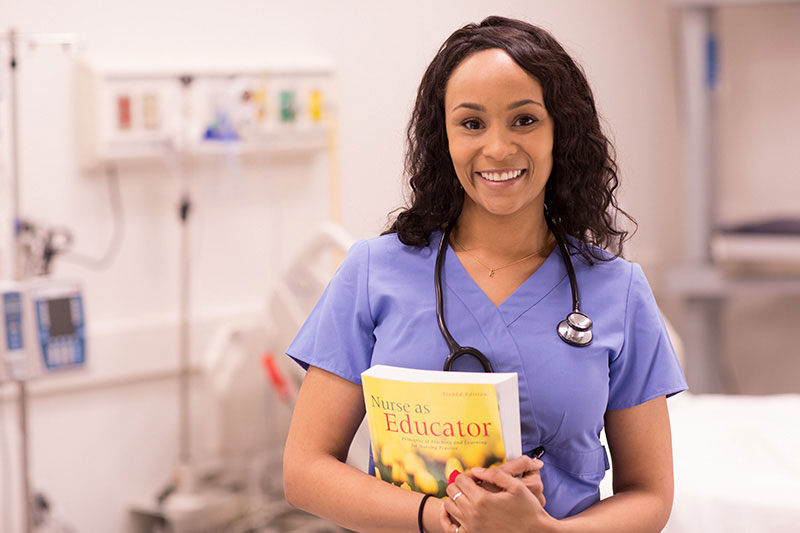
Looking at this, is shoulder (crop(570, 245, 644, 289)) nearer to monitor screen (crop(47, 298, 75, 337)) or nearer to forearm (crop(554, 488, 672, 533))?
forearm (crop(554, 488, 672, 533))

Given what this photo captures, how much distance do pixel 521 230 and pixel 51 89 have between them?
5.87 ft

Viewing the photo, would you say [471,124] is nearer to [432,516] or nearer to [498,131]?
[498,131]

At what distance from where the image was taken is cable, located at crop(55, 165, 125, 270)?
8.73ft

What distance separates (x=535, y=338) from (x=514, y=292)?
2.7 inches

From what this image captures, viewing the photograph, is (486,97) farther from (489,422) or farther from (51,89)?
(51,89)

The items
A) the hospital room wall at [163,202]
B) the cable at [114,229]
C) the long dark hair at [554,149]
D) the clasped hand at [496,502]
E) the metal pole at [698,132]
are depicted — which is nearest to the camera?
the clasped hand at [496,502]

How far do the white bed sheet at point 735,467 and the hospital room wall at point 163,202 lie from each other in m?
0.65

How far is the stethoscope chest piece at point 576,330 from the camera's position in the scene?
1096 millimetres

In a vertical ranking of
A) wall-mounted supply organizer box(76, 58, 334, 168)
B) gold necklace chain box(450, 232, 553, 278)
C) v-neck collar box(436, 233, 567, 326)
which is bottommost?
v-neck collar box(436, 233, 567, 326)

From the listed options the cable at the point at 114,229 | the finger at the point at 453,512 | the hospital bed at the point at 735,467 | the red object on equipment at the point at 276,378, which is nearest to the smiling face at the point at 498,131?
the finger at the point at 453,512

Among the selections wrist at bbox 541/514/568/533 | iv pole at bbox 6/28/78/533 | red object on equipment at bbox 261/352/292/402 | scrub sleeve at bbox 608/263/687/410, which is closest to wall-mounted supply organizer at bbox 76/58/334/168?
iv pole at bbox 6/28/78/533

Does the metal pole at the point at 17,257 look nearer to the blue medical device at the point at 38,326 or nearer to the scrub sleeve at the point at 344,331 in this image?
the blue medical device at the point at 38,326

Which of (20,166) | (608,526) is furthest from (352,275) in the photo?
(20,166)

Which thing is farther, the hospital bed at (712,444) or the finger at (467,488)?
the hospital bed at (712,444)
